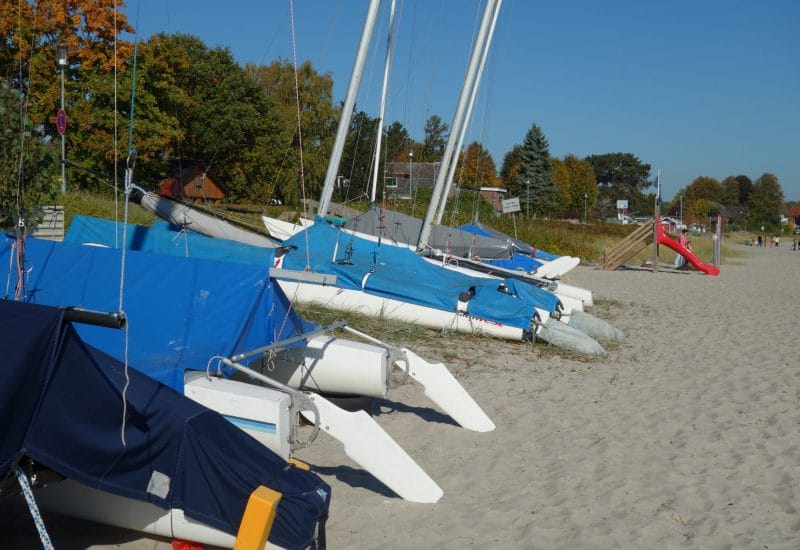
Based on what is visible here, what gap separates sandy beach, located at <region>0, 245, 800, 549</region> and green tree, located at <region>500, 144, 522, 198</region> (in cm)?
6968

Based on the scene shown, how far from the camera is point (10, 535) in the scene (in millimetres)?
4883

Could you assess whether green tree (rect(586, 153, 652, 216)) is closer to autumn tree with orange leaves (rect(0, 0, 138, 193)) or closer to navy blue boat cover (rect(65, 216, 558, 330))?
autumn tree with orange leaves (rect(0, 0, 138, 193))

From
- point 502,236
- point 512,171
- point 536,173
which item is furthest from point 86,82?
point 512,171

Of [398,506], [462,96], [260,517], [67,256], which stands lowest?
[398,506]

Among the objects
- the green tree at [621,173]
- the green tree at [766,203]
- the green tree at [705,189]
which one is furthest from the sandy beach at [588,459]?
the green tree at [705,189]

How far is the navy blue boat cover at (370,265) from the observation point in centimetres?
1184

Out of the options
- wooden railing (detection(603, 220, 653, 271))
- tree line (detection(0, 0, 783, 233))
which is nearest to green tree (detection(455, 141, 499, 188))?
tree line (detection(0, 0, 783, 233))

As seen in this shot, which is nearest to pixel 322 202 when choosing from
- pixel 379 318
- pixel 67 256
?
pixel 379 318

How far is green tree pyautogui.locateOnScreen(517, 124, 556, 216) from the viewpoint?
7844 cm

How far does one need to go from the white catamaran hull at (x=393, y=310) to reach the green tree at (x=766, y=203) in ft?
399

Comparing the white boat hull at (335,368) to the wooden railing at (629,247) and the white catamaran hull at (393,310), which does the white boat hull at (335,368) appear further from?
the wooden railing at (629,247)

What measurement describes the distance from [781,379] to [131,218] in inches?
627

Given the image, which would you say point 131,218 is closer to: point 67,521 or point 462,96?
point 462,96

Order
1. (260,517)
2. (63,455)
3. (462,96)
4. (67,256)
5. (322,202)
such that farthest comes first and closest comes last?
(462,96) < (322,202) < (67,256) < (260,517) < (63,455)
